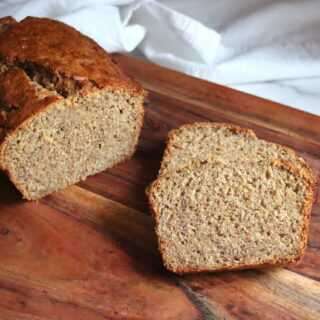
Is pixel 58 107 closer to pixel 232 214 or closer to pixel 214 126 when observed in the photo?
pixel 214 126

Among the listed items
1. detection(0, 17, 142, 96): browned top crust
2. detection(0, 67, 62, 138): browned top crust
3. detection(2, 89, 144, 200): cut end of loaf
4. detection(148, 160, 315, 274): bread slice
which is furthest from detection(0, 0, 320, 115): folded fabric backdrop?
detection(148, 160, 315, 274): bread slice

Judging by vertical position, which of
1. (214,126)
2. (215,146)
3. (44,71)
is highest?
(44,71)

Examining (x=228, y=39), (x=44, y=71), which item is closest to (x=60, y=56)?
(x=44, y=71)

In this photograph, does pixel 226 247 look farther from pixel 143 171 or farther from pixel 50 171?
pixel 50 171

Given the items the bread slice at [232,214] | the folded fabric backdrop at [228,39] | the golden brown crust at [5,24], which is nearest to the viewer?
the bread slice at [232,214]

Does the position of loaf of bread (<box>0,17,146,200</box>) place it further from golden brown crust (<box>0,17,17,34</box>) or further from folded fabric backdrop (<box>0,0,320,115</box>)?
folded fabric backdrop (<box>0,0,320,115</box>)

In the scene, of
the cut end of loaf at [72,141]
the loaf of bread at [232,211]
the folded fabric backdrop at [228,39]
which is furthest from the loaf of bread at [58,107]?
the folded fabric backdrop at [228,39]

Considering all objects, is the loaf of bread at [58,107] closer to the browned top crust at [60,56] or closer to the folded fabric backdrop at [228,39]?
the browned top crust at [60,56]
